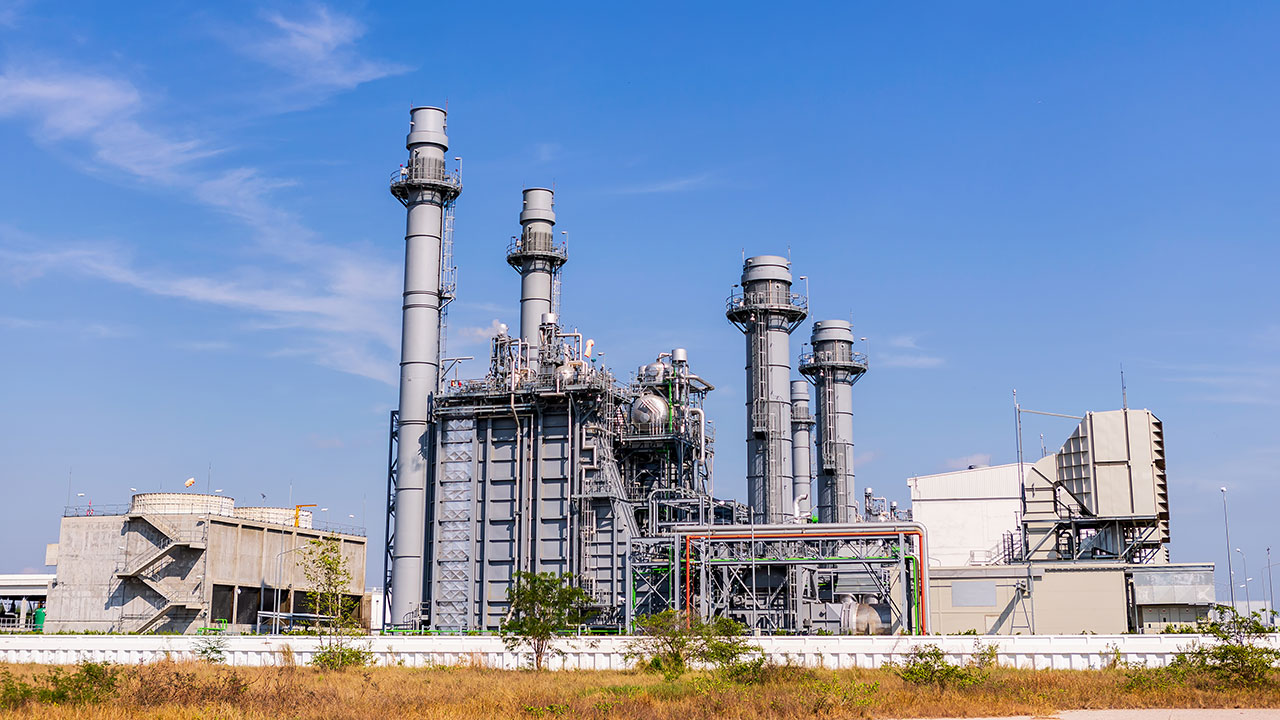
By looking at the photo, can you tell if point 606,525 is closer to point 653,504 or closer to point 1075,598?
point 653,504

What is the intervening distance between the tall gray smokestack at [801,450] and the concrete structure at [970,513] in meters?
11.7

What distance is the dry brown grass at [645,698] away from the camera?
93.9ft

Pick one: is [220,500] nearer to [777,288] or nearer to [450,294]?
[450,294]

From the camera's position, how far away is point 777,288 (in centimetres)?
7719

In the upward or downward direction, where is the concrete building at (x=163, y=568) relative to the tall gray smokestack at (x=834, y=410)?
downward

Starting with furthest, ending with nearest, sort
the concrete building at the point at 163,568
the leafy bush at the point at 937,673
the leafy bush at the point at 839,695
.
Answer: the concrete building at the point at 163,568 → the leafy bush at the point at 937,673 → the leafy bush at the point at 839,695

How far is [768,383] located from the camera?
76125 mm

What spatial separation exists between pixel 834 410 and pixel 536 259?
2987 centimetres

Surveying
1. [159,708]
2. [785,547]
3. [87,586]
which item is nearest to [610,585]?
[785,547]

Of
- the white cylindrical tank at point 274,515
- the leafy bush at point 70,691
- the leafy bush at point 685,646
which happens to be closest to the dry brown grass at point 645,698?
the leafy bush at point 70,691

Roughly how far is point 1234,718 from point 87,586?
66.2 m

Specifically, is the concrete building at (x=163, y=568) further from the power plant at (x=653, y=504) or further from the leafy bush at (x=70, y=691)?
the leafy bush at (x=70, y=691)

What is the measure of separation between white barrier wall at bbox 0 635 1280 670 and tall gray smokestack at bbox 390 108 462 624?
15541 mm

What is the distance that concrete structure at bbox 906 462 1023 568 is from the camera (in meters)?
94.8
